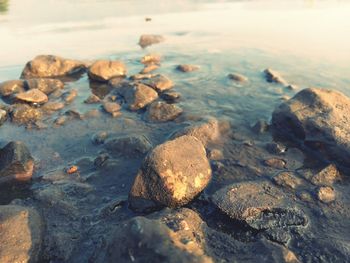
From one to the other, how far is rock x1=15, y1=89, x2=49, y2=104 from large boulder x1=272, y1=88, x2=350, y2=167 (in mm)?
7448

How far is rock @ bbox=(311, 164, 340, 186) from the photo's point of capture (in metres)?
7.09

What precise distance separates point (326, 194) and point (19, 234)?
17.9ft

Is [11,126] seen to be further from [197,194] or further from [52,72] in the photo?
[197,194]

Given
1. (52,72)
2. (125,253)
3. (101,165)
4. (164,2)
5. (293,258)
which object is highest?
(125,253)

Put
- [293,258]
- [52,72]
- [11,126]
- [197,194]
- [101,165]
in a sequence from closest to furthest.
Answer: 1. [293,258]
2. [197,194]
3. [101,165]
4. [11,126]
5. [52,72]

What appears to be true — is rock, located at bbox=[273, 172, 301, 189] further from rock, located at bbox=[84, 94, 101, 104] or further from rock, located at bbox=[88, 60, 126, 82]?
rock, located at bbox=[88, 60, 126, 82]


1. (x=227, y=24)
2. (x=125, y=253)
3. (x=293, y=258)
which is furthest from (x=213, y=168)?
(x=227, y=24)

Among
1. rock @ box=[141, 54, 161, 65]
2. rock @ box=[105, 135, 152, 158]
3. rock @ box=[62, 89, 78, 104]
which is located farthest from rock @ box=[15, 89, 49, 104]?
rock @ box=[141, 54, 161, 65]

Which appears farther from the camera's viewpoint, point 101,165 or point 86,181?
point 101,165

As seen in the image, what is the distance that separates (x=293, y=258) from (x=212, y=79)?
360 inches

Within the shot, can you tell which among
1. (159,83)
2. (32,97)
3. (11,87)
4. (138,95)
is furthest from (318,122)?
(11,87)

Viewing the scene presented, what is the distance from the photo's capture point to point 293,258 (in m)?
5.00

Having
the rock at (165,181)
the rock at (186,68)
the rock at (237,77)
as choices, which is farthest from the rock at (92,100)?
the rock at (165,181)

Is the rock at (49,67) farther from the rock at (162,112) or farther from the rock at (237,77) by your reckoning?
the rock at (237,77)
